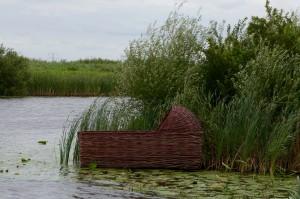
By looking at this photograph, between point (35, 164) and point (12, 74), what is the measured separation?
32.4m

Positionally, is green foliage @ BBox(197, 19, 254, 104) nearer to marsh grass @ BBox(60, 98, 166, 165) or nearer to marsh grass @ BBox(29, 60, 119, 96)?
marsh grass @ BBox(60, 98, 166, 165)

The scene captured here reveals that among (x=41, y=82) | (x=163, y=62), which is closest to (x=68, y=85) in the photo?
(x=41, y=82)

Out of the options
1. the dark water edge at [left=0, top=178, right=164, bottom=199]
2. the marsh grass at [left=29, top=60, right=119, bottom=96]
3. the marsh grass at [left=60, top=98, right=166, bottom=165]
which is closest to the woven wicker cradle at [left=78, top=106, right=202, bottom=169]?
the marsh grass at [left=60, top=98, right=166, bottom=165]

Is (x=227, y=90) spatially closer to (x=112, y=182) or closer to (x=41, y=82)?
(x=112, y=182)

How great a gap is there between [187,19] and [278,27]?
2682 millimetres

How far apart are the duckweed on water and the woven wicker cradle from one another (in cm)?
30

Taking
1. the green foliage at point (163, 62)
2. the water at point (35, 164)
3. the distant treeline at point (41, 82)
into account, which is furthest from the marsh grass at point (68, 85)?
the green foliage at point (163, 62)

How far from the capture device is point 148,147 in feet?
49.4

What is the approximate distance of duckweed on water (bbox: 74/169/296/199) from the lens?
40.6 feet

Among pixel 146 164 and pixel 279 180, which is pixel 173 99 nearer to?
pixel 146 164

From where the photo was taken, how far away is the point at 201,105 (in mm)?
16375

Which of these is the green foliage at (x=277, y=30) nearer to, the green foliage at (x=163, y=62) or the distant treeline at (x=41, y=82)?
the green foliage at (x=163, y=62)

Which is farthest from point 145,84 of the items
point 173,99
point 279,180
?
point 279,180

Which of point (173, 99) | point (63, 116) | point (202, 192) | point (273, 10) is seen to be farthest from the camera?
point (63, 116)
